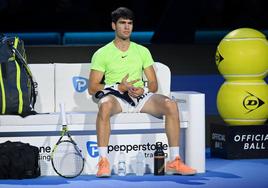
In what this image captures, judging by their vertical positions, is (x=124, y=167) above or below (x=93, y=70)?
below

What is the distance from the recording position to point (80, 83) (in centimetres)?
908

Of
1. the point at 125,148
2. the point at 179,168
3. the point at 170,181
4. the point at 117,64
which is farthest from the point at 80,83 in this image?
the point at 170,181

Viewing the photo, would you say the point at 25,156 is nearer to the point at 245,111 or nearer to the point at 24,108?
the point at 24,108

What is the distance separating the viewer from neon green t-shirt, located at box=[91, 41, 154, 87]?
8672 mm

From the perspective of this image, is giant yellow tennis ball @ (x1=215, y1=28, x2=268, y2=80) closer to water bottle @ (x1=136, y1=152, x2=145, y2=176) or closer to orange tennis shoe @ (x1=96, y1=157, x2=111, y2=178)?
water bottle @ (x1=136, y1=152, x2=145, y2=176)

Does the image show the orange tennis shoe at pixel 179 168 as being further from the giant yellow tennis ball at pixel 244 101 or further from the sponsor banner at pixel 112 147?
the giant yellow tennis ball at pixel 244 101

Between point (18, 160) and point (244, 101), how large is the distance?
2456 millimetres

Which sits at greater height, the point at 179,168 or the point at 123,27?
the point at 123,27

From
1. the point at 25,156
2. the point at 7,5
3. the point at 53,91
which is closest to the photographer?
the point at 25,156

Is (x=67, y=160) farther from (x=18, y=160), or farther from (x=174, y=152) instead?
(x=174, y=152)

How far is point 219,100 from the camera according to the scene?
380 inches

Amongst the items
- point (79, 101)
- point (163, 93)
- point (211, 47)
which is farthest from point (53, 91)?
point (211, 47)

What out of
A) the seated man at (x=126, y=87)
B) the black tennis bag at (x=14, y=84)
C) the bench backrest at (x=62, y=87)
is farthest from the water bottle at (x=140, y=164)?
the black tennis bag at (x=14, y=84)

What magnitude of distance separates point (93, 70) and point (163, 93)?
822 mm
